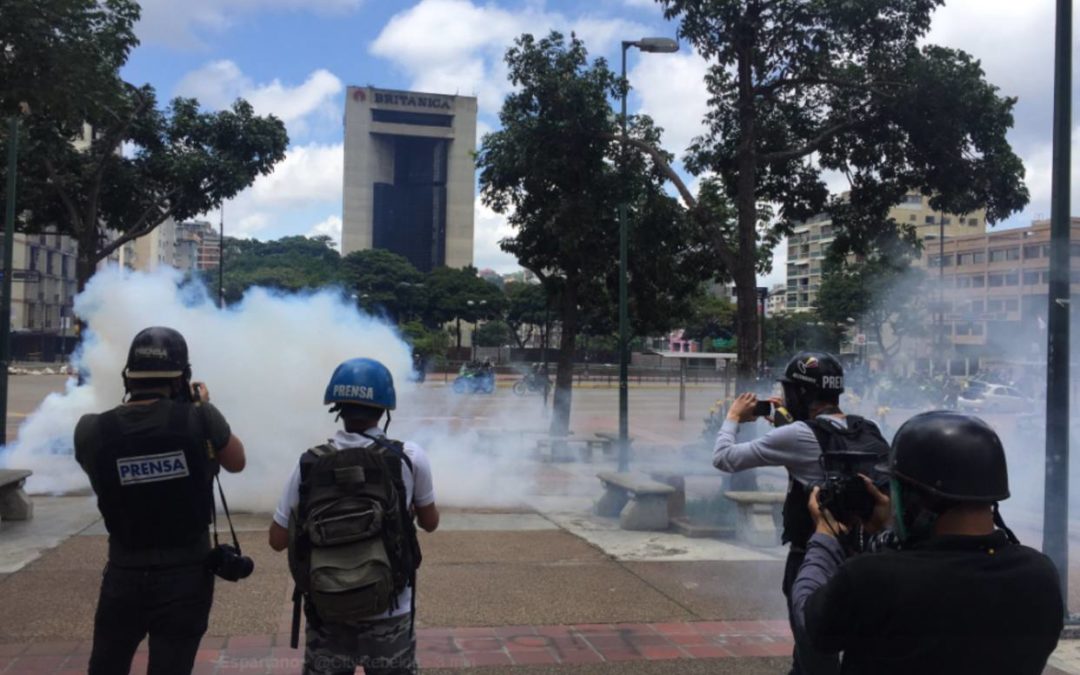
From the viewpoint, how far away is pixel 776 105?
11.1 meters

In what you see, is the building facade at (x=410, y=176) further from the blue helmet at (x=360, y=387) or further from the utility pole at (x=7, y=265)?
the blue helmet at (x=360, y=387)

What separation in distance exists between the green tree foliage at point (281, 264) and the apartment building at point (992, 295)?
30072 mm

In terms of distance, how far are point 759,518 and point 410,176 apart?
316ft

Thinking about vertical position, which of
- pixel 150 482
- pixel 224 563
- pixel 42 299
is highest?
pixel 42 299

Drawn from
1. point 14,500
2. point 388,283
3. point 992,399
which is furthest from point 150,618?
point 388,283

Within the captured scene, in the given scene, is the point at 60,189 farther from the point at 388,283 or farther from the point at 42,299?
the point at 42,299

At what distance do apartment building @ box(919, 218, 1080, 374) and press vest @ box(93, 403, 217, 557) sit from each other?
938cm

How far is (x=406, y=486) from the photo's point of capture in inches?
119

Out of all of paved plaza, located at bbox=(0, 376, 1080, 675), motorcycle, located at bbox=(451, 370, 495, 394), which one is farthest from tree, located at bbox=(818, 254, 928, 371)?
motorcycle, located at bbox=(451, 370, 495, 394)

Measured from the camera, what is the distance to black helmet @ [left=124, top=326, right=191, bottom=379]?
3.16m

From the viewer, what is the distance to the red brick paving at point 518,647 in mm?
4703

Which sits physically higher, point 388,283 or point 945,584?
point 388,283

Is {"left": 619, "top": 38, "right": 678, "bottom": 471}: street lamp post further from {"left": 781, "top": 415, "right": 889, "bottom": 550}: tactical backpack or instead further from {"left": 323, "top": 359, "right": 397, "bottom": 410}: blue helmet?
{"left": 323, "top": 359, "right": 397, "bottom": 410}: blue helmet

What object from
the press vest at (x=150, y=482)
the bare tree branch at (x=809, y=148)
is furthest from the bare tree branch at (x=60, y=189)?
the press vest at (x=150, y=482)
